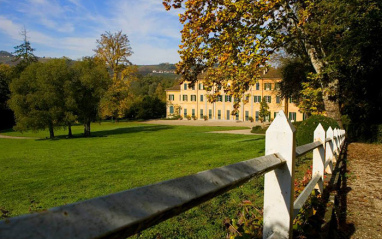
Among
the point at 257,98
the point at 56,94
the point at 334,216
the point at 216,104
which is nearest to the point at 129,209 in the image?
the point at 334,216

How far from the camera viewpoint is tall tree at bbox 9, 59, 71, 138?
2920 centimetres

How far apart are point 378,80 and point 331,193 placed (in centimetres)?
1671

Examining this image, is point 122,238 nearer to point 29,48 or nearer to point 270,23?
point 270,23

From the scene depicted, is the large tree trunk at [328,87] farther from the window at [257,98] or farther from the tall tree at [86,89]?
the window at [257,98]

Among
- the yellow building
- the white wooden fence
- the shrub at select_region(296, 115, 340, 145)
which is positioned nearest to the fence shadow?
the white wooden fence

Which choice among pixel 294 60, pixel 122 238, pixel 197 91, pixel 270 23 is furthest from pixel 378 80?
pixel 197 91

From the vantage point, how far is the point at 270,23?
1299 centimetres

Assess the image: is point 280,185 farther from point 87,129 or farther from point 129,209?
point 87,129

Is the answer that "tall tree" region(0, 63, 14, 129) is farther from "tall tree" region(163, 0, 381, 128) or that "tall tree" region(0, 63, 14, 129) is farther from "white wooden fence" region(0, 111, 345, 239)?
→ "white wooden fence" region(0, 111, 345, 239)

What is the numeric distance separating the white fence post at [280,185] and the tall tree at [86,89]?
31293mm

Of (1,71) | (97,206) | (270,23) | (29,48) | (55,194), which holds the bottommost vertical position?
(55,194)

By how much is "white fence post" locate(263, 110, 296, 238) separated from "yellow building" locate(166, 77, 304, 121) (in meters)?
51.4

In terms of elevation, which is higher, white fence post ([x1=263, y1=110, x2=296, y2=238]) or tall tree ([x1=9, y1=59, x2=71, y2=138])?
tall tree ([x1=9, y1=59, x2=71, y2=138])

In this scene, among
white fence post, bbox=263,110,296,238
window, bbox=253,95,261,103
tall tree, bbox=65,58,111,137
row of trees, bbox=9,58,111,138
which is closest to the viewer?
white fence post, bbox=263,110,296,238
